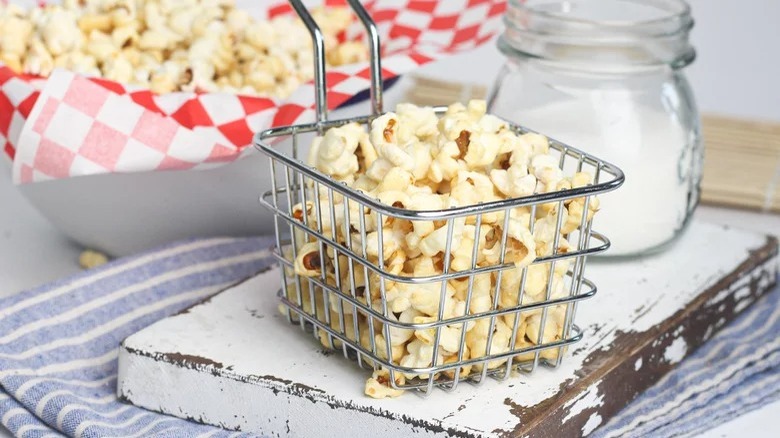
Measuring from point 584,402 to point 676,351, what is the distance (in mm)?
155

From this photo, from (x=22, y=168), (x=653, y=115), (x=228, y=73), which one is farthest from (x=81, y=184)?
(x=653, y=115)

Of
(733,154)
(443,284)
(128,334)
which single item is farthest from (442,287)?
(733,154)

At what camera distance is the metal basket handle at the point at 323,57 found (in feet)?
2.67

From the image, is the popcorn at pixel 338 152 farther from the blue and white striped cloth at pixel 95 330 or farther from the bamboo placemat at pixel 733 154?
the bamboo placemat at pixel 733 154

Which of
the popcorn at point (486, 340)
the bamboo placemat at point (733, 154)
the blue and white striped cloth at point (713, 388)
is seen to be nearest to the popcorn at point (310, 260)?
the popcorn at point (486, 340)

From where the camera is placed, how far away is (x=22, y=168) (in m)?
0.92

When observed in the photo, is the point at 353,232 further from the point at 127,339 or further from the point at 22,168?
the point at 22,168

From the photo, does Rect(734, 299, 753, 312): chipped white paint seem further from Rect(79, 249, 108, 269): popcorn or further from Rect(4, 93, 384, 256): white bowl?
Rect(79, 249, 108, 269): popcorn

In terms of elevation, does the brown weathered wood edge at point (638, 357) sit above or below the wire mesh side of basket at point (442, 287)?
below

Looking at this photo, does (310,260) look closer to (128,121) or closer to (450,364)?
(450,364)

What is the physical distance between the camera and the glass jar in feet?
3.05

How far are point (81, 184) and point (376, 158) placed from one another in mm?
325

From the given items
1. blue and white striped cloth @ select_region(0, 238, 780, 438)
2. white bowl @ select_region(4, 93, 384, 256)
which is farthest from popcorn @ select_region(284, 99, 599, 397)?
white bowl @ select_region(4, 93, 384, 256)

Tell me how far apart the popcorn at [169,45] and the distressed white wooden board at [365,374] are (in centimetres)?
21
